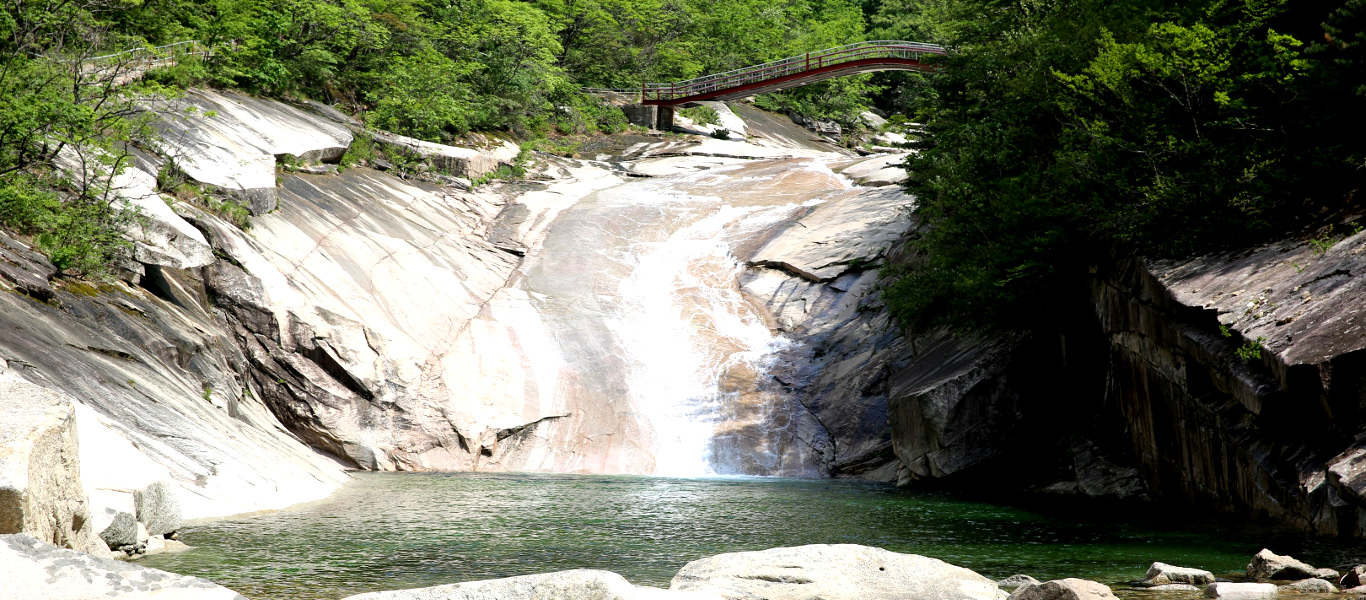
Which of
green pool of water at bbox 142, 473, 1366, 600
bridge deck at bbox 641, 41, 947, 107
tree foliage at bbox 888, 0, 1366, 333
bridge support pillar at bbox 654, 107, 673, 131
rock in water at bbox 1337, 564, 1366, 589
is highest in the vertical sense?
bridge deck at bbox 641, 41, 947, 107

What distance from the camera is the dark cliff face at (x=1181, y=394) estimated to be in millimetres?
10969

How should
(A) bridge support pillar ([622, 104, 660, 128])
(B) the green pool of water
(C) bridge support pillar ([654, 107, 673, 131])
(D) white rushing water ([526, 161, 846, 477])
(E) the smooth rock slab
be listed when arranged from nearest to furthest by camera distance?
(E) the smooth rock slab, (B) the green pool of water, (D) white rushing water ([526, 161, 846, 477]), (A) bridge support pillar ([622, 104, 660, 128]), (C) bridge support pillar ([654, 107, 673, 131])

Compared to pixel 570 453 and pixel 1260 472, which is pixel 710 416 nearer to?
pixel 570 453

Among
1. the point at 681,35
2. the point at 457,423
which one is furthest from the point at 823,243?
the point at 681,35

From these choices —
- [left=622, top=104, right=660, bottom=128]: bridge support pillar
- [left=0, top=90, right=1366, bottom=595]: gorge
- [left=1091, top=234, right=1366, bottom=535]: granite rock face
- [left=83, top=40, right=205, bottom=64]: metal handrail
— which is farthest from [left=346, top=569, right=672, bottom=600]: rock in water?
[left=622, top=104, right=660, bottom=128]: bridge support pillar

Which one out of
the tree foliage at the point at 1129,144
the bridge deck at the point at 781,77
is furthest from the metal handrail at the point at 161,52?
the bridge deck at the point at 781,77

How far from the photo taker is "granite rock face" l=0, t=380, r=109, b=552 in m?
6.62

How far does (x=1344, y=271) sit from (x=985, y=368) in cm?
894

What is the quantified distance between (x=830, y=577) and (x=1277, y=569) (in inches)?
171

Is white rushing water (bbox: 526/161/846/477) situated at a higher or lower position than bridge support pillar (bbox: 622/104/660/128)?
lower

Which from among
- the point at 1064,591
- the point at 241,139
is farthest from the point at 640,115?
the point at 1064,591

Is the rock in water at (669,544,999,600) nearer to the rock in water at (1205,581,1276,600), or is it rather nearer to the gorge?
the rock in water at (1205,581,1276,600)

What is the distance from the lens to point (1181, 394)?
14922 millimetres

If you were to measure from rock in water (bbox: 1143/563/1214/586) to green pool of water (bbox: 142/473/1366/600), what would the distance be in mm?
428
